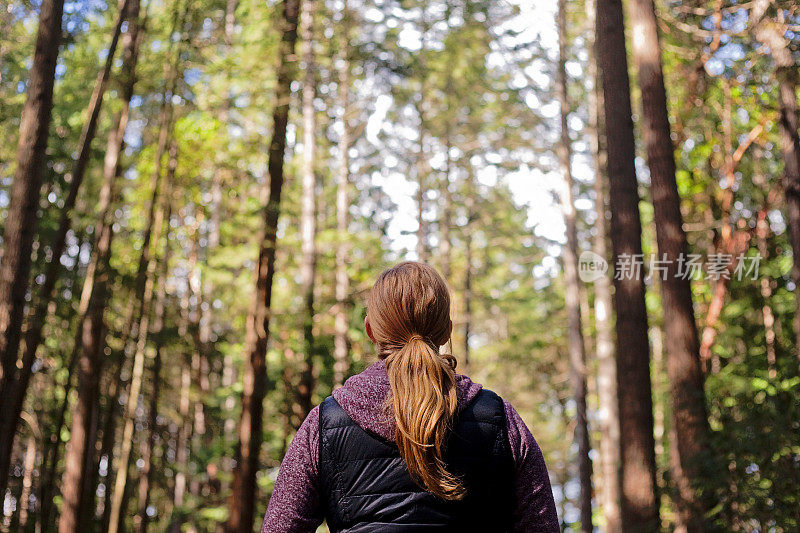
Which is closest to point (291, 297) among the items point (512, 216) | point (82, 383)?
point (82, 383)

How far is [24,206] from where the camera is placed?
27.1 ft

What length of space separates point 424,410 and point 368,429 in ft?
0.53

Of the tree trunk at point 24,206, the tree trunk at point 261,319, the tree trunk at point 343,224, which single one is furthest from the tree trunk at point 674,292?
the tree trunk at point 24,206

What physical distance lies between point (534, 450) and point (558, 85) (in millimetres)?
18897

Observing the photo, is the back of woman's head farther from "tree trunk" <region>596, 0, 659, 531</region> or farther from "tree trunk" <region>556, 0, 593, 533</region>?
"tree trunk" <region>556, 0, 593, 533</region>

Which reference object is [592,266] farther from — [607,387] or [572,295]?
[607,387]

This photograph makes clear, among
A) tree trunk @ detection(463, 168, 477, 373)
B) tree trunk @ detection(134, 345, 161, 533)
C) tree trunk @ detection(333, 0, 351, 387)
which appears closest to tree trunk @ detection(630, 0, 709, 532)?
tree trunk @ detection(333, 0, 351, 387)

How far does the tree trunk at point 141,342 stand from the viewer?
12891 millimetres

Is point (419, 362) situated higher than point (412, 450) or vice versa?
point (419, 362)

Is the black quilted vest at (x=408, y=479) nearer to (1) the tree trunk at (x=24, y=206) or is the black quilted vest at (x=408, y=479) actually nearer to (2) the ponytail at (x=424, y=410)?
(2) the ponytail at (x=424, y=410)

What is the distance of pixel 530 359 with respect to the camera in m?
25.0

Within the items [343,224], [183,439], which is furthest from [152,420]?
[183,439]

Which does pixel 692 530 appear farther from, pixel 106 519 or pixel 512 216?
pixel 512 216

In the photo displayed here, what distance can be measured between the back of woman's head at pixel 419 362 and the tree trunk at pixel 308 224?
11.4 m
